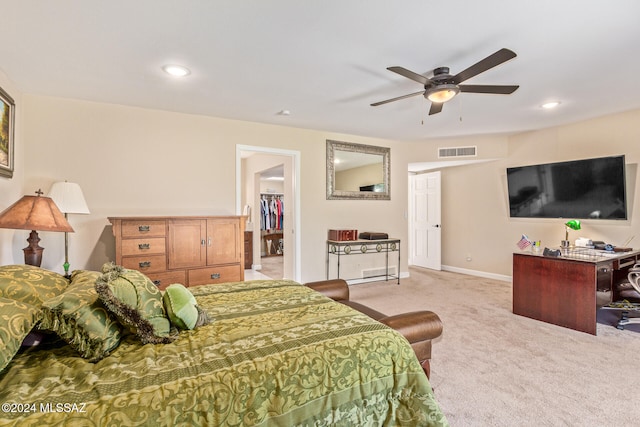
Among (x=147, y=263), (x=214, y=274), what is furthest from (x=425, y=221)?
(x=147, y=263)

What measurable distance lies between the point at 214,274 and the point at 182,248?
461 millimetres

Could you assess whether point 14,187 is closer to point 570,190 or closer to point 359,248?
point 359,248

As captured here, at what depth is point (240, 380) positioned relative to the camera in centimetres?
113

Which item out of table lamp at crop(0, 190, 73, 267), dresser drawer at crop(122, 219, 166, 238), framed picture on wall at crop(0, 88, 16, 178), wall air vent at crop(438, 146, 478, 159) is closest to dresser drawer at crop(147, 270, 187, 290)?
dresser drawer at crop(122, 219, 166, 238)

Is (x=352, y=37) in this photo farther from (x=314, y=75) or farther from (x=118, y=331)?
(x=118, y=331)

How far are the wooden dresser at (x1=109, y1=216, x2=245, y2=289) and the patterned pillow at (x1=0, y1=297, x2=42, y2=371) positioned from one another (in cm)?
190

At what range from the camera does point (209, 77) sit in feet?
9.34

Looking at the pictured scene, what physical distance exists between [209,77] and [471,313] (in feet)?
12.8

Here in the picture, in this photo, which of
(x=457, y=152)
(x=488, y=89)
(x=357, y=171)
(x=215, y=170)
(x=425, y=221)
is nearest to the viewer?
(x=488, y=89)

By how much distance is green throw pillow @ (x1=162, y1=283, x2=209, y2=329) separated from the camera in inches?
58.5

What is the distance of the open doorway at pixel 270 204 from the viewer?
4730 millimetres

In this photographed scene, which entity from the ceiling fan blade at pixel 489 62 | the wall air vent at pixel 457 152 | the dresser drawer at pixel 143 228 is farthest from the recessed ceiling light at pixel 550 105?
the dresser drawer at pixel 143 228

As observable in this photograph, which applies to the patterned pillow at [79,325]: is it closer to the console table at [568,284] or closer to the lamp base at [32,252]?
the lamp base at [32,252]

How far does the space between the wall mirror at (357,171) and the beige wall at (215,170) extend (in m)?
0.13
